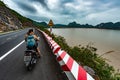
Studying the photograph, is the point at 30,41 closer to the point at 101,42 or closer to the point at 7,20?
the point at 101,42

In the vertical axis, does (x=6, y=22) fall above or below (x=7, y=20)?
below

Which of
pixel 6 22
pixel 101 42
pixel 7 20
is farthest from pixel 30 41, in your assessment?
pixel 7 20

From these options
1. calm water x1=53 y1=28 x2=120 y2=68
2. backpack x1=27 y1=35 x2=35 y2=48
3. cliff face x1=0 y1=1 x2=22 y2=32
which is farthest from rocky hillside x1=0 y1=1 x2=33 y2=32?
backpack x1=27 y1=35 x2=35 y2=48

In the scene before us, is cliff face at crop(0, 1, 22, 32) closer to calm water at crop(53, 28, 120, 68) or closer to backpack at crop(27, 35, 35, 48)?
A: calm water at crop(53, 28, 120, 68)

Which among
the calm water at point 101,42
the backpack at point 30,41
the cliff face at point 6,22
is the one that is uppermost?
the backpack at point 30,41

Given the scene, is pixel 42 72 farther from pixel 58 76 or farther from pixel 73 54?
pixel 73 54

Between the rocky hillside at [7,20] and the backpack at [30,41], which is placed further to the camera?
the rocky hillside at [7,20]

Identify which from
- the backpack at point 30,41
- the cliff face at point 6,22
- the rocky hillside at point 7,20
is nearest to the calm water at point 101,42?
the backpack at point 30,41

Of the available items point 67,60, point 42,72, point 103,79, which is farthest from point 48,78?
point 103,79

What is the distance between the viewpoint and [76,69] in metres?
6.20

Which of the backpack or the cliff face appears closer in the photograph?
the backpack

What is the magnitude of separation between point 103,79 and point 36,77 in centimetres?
303

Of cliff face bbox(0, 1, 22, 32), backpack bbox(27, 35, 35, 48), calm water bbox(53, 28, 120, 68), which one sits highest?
backpack bbox(27, 35, 35, 48)

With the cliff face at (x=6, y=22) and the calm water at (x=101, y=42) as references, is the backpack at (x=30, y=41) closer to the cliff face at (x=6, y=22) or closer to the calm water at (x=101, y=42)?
the calm water at (x=101, y=42)
